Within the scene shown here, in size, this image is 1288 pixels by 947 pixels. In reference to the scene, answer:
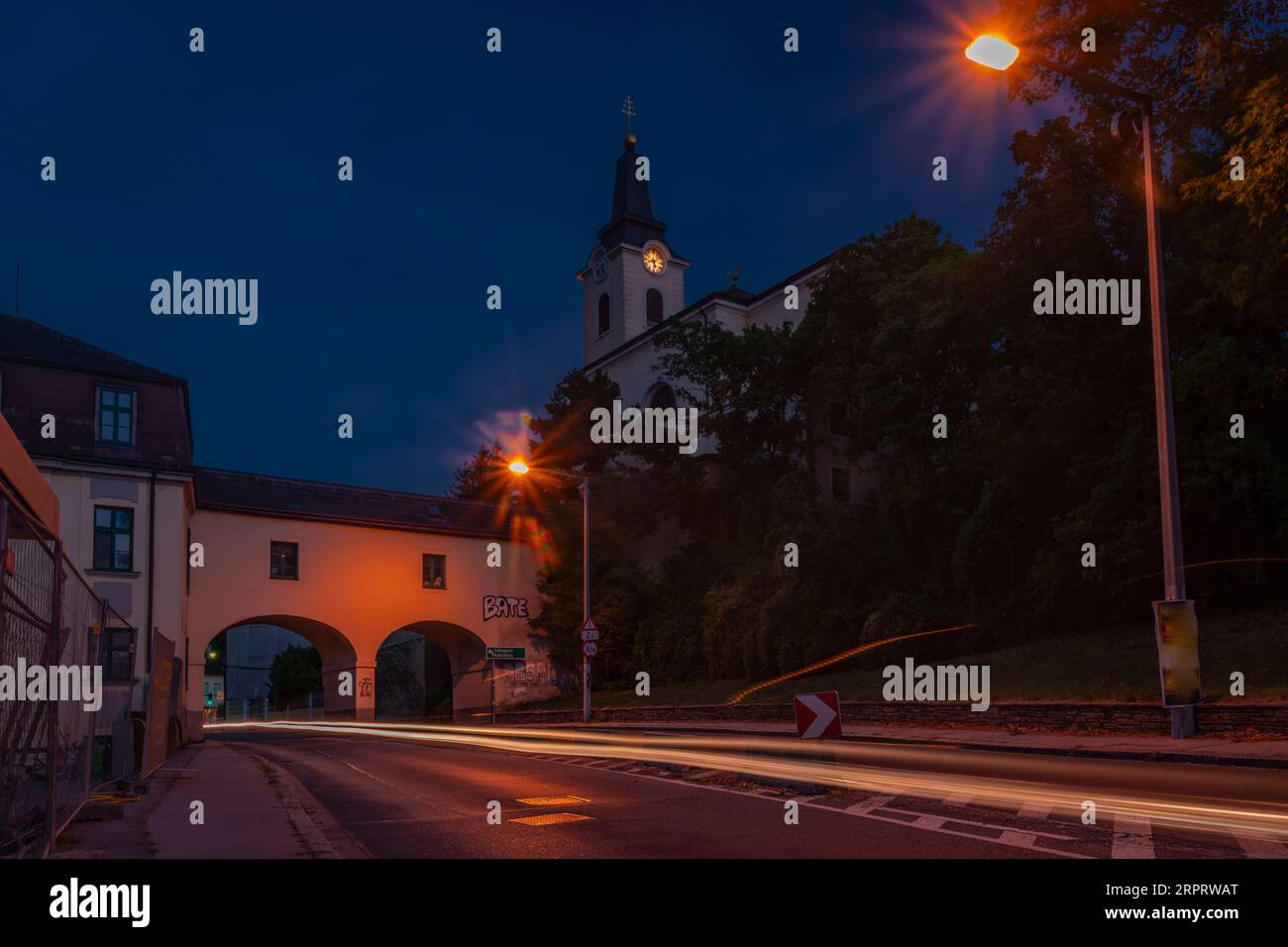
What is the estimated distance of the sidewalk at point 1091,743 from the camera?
14305mm

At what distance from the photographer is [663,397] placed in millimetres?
59344

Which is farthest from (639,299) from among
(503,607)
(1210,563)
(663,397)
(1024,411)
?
(1210,563)

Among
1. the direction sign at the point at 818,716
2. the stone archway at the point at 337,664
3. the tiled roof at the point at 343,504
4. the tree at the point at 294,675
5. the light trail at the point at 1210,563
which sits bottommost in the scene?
the tree at the point at 294,675

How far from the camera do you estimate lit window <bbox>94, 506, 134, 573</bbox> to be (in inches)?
1378

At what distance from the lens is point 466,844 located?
29.8 feet

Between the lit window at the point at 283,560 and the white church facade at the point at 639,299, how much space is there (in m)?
19.9

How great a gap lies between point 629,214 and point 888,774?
6117 centimetres

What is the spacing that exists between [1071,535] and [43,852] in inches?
956

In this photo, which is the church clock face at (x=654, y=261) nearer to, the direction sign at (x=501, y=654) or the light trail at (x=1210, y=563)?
the direction sign at (x=501, y=654)

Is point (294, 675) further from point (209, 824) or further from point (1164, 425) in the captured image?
point (209, 824)

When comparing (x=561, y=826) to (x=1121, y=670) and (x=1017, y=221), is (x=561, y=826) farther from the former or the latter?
(x=1017, y=221)

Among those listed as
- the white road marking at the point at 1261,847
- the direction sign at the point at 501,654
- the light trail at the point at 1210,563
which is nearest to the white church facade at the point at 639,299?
the direction sign at the point at 501,654

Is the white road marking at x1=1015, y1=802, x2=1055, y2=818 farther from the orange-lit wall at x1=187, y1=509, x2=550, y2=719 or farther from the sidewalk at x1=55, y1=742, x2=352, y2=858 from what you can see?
the orange-lit wall at x1=187, y1=509, x2=550, y2=719
